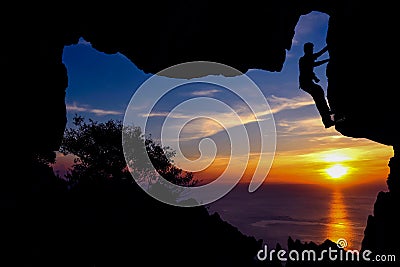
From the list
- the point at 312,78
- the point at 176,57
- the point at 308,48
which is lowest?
the point at 312,78

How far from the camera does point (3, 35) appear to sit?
41.0 ft

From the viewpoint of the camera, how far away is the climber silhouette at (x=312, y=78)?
61.8 feet

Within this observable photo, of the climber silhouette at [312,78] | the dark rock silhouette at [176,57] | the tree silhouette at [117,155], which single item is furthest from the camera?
the tree silhouette at [117,155]

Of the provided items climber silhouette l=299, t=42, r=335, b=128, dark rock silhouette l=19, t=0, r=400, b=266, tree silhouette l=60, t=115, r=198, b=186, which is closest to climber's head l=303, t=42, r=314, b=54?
climber silhouette l=299, t=42, r=335, b=128

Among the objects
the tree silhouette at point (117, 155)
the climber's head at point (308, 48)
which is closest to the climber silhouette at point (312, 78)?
the climber's head at point (308, 48)

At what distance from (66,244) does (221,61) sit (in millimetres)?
15292

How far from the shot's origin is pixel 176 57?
19.9 m

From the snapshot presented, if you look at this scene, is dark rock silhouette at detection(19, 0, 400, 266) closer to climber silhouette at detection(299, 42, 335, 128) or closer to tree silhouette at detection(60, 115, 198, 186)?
climber silhouette at detection(299, 42, 335, 128)

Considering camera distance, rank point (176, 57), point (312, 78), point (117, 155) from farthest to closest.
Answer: point (117, 155), point (176, 57), point (312, 78)

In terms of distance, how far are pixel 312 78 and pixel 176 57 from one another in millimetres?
9370

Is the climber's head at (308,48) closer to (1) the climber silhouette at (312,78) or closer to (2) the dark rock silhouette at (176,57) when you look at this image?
(1) the climber silhouette at (312,78)

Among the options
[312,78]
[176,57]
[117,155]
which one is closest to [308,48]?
[312,78]

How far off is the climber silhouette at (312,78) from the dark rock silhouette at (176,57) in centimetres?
72

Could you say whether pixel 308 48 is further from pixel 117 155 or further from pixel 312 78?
pixel 117 155
